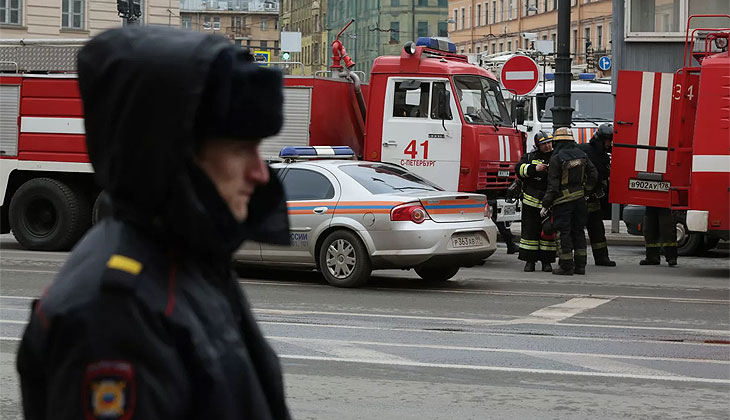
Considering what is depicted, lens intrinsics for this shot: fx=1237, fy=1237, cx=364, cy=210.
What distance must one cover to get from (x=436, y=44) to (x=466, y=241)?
5778mm

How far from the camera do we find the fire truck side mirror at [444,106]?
672 inches

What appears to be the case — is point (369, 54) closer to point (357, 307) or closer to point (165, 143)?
point (357, 307)

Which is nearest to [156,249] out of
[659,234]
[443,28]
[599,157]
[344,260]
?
[344,260]

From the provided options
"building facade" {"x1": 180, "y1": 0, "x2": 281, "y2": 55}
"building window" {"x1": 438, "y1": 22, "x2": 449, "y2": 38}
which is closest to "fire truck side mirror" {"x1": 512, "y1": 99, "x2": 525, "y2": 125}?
"building window" {"x1": 438, "y1": 22, "x2": 449, "y2": 38}

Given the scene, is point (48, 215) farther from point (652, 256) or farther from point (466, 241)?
point (652, 256)

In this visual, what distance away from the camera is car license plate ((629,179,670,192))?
1563 centimetres

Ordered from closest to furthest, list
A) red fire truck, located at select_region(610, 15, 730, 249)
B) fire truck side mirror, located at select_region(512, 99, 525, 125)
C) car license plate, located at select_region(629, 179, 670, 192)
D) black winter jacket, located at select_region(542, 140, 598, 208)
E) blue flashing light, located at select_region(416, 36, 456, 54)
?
red fire truck, located at select_region(610, 15, 730, 249), black winter jacket, located at select_region(542, 140, 598, 208), car license plate, located at select_region(629, 179, 670, 192), blue flashing light, located at select_region(416, 36, 456, 54), fire truck side mirror, located at select_region(512, 99, 525, 125)

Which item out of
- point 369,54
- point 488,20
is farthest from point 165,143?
point 369,54

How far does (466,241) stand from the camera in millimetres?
12844

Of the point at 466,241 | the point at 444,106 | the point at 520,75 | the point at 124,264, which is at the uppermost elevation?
the point at 520,75

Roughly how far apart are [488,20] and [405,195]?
79965 mm

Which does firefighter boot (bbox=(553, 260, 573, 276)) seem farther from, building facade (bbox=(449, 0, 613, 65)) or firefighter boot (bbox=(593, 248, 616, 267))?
building facade (bbox=(449, 0, 613, 65))

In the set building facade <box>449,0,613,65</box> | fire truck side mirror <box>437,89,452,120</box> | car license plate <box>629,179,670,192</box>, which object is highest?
building facade <box>449,0,613,65</box>

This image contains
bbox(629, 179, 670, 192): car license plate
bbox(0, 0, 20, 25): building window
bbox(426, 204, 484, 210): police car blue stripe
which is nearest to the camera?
bbox(426, 204, 484, 210): police car blue stripe
